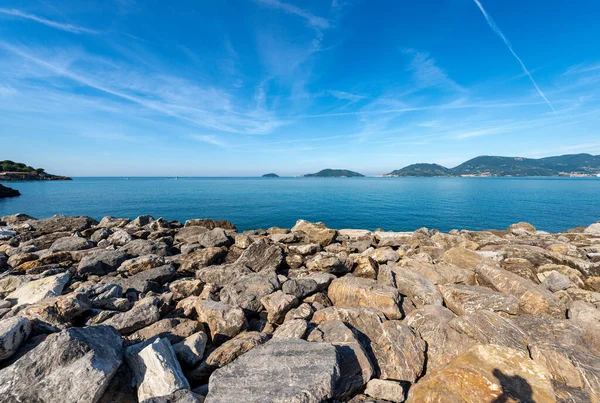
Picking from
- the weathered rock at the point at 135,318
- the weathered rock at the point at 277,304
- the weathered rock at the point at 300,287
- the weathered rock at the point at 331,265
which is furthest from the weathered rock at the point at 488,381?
the weathered rock at the point at 135,318

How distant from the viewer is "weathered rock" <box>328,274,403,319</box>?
788cm

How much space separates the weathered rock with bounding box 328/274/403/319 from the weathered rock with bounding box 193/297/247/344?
3.68m

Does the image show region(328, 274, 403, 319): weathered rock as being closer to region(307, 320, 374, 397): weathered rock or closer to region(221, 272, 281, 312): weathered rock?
region(307, 320, 374, 397): weathered rock

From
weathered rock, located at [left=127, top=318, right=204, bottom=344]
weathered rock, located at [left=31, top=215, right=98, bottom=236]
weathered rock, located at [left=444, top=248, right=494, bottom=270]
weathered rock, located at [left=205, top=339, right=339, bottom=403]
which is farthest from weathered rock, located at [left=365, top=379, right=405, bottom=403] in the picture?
weathered rock, located at [left=31, top=215, right=98, bottom=236]

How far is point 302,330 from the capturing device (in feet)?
20.6

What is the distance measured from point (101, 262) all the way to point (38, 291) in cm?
331

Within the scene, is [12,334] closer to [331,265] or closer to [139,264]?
[139,264]

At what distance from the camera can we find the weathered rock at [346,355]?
16.7ft

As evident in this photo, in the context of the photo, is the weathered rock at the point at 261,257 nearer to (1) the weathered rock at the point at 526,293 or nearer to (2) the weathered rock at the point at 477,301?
(2) the weathered rock at the point at 477,301

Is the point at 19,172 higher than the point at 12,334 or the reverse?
higher

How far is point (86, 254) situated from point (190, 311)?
1006 cm

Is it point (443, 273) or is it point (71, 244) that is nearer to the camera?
point (443, 273)

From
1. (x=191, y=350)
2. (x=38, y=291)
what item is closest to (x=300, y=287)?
(x=191, y=350)

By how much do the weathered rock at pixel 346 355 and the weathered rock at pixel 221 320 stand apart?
7.38ft
